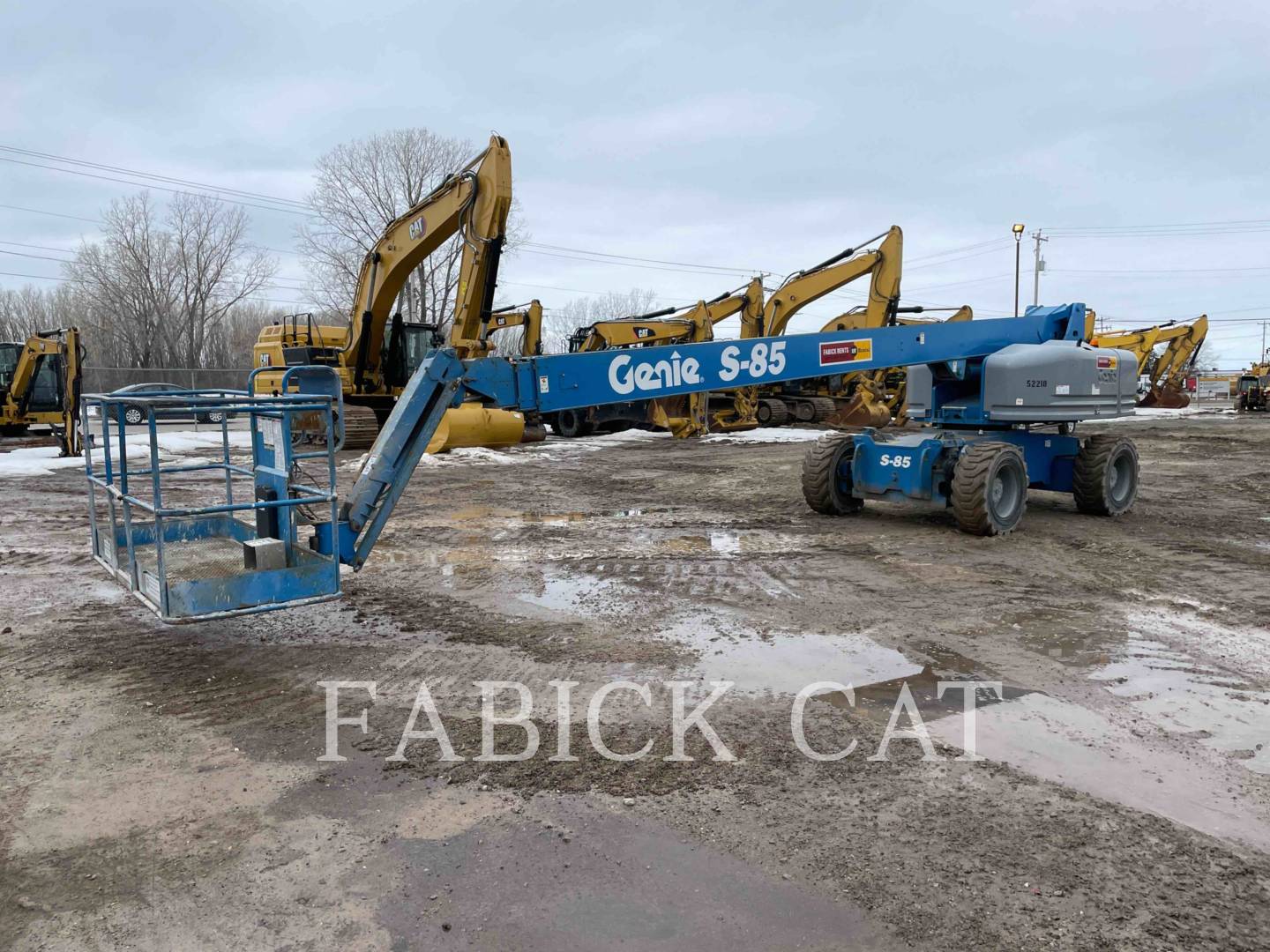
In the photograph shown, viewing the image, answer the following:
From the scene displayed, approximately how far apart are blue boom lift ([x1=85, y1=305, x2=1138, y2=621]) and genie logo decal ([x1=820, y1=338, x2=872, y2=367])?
0.5 inches

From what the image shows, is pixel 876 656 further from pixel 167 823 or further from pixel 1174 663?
pixel 167 823

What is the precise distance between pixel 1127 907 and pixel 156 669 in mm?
4852

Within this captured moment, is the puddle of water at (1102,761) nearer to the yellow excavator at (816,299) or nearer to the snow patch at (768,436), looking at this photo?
the yellow excavator at (816,299)

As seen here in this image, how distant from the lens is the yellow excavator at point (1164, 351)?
34206 millimetres

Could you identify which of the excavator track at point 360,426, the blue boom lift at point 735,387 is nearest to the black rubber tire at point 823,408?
the excavator track at point 360,426

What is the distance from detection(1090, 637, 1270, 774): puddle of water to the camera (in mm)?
4121

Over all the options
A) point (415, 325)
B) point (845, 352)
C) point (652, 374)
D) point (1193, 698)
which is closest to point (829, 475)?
point (845, 352)

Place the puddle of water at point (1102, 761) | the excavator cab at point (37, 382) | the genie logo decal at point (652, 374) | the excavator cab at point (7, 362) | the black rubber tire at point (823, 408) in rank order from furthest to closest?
the black rubber tire at point (823, 408) < the excavator cab at point (7, 362) < the excavator cab at point (37, 382) < the genie logo decal at point (652, 374) < the puddle of water at point (1102, 761)

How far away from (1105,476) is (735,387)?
189 inches

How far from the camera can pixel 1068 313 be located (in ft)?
33.8

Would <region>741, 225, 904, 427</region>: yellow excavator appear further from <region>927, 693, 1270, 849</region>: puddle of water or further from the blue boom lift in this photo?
<region>927, 693, 1270, 849</region>: puddle of water

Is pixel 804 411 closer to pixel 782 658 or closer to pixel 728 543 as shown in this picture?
pixel 728 543

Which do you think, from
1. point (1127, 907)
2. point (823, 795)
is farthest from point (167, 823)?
point (1127, 907)

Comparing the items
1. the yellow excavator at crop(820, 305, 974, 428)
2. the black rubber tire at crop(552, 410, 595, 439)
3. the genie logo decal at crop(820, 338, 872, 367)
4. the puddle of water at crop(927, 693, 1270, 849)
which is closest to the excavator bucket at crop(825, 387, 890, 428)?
the yellow excavator at crop(820, 305, 974, 428)
